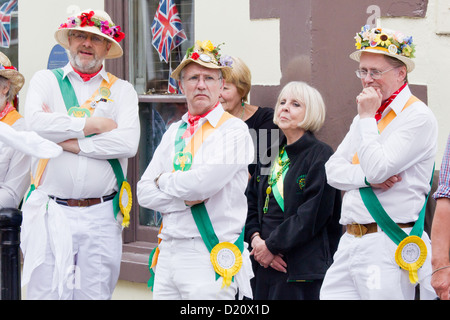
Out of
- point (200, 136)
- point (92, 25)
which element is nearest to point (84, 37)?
point (92, 25)

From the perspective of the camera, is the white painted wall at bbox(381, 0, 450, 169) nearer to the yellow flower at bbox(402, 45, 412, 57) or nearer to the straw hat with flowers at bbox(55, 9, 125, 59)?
the yellow flower at bbox(402, 45, 412, 57)

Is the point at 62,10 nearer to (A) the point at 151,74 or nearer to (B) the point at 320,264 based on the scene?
(A) the point at 151,74

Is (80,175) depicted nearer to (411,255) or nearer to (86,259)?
(86,259)

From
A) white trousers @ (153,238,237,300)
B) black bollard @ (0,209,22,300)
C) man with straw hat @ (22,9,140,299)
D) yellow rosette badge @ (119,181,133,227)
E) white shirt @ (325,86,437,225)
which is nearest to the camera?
black bollard @ (0,209,22,300)

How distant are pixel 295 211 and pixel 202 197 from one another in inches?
34.1

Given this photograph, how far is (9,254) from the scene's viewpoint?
4523mm

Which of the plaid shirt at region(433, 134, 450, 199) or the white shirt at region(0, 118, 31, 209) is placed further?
the white shirt at region(0, 118, 31, 209)

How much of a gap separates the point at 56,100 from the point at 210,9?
5.19 ft

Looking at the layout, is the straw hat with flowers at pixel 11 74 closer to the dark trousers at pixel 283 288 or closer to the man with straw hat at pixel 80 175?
the man with straw hat at pixel 80 175

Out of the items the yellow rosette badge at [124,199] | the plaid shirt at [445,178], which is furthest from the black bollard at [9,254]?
the plaid shirt at [445,178]

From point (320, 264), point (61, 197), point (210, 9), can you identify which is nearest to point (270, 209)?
point (320, 264)

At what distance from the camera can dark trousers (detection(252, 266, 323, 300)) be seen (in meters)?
5.49

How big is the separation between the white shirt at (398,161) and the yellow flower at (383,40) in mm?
280

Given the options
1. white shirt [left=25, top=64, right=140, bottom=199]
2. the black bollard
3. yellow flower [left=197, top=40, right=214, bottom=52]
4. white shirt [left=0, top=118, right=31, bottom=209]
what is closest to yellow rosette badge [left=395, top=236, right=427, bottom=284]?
yellow flower [left=197, top=40, right=214, bottom=52]
